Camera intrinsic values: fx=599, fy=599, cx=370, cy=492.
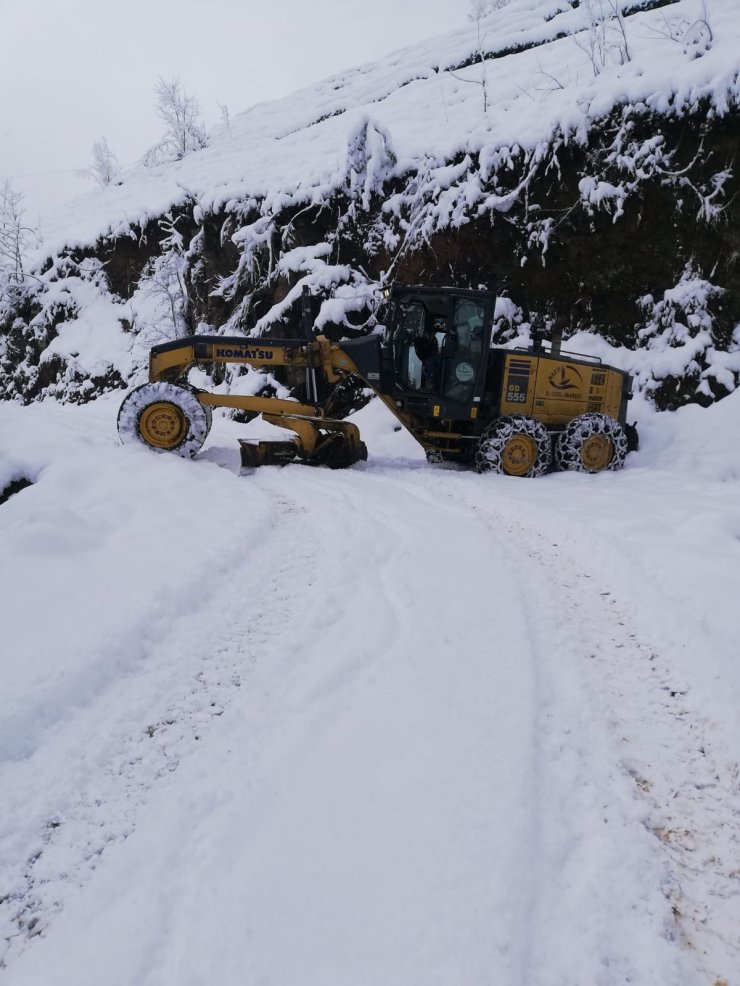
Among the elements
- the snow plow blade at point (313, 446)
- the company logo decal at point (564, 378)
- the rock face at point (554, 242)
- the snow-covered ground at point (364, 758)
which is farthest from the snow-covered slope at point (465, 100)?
the snow-covered ground at point (364, 758)

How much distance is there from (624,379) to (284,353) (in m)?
5.40

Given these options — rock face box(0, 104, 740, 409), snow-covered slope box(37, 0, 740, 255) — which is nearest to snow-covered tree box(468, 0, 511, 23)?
snow-covered slope box(37, 0, 740, 255)

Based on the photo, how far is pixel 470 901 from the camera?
1685mm

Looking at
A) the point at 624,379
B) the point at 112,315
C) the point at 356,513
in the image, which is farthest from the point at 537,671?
the point at 112,315

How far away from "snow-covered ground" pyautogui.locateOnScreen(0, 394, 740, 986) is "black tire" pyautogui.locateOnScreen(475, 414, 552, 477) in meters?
3.92

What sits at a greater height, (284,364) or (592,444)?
(284,364)

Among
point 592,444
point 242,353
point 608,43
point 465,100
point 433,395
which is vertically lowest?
point 592,444

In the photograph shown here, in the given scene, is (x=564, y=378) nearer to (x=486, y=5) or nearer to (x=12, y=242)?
(x=12, y=242)

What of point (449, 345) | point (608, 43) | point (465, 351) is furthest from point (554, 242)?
point (608, 43)

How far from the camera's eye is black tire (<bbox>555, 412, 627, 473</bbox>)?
890cm

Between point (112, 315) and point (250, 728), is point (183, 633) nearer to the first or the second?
point (250, 728)

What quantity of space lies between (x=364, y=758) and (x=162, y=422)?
7.19 metres

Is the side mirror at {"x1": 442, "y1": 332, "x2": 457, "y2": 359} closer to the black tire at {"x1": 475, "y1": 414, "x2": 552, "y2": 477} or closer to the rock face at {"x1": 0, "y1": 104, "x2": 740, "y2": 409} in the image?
the black tire at {"x1": 475, "y1": 414, "x2": 552, "y2": 477}

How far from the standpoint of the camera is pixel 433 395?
9203 mm
